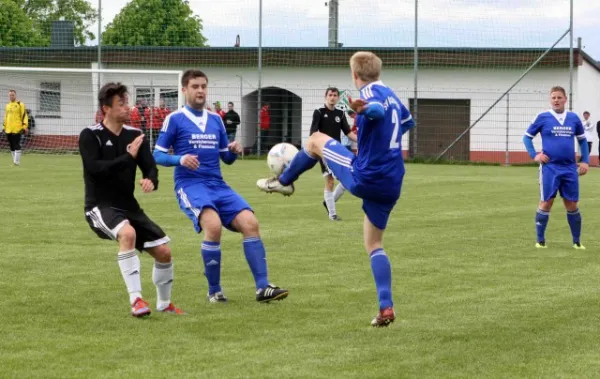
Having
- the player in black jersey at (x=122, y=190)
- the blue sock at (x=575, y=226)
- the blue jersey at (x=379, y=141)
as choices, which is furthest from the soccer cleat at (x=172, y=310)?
the blue sock at (x=575, y=226)

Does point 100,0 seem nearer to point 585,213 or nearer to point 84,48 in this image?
point 84,48

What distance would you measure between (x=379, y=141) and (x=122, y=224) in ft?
6.74

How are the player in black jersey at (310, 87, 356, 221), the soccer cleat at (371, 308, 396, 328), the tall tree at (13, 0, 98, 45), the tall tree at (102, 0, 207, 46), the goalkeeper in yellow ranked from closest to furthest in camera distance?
1. the soccer cleat at (371, 308, 396, 328)
2. the player in black jersey at (310, 87, 356, 221)
3. the goalkeeper in yellow
4. the tall tree at (102, 0, 207, 46)
5. the tall tree at (13, 0, 98, 45)

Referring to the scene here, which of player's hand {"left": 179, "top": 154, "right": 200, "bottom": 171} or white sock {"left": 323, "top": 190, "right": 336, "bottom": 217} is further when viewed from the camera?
white sock {"left": 323, "top": 190, "right": 336, "bottom": 217}

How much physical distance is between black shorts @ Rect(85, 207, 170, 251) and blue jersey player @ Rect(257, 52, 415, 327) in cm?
141

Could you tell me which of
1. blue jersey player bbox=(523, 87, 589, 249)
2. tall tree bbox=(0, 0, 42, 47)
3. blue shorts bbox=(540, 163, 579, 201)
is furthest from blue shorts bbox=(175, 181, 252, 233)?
tall tree bbox=(0, 0, 42, 47)

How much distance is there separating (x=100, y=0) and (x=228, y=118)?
605cm

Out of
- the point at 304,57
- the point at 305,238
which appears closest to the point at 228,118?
the point at 304,57

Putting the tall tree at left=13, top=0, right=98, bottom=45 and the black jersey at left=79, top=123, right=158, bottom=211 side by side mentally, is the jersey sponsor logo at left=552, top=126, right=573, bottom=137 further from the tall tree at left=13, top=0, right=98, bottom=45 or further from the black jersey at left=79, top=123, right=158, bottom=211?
the tall tree at left=13, top=0, right=98, bottom=45

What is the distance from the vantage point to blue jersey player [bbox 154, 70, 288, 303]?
28.4 ft

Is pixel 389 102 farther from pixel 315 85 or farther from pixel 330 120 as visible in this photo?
pixel 315 85

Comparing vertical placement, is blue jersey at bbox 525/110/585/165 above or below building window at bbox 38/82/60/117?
below

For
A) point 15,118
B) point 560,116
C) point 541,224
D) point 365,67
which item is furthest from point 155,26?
point 365,67

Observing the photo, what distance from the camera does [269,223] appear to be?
1545cm
